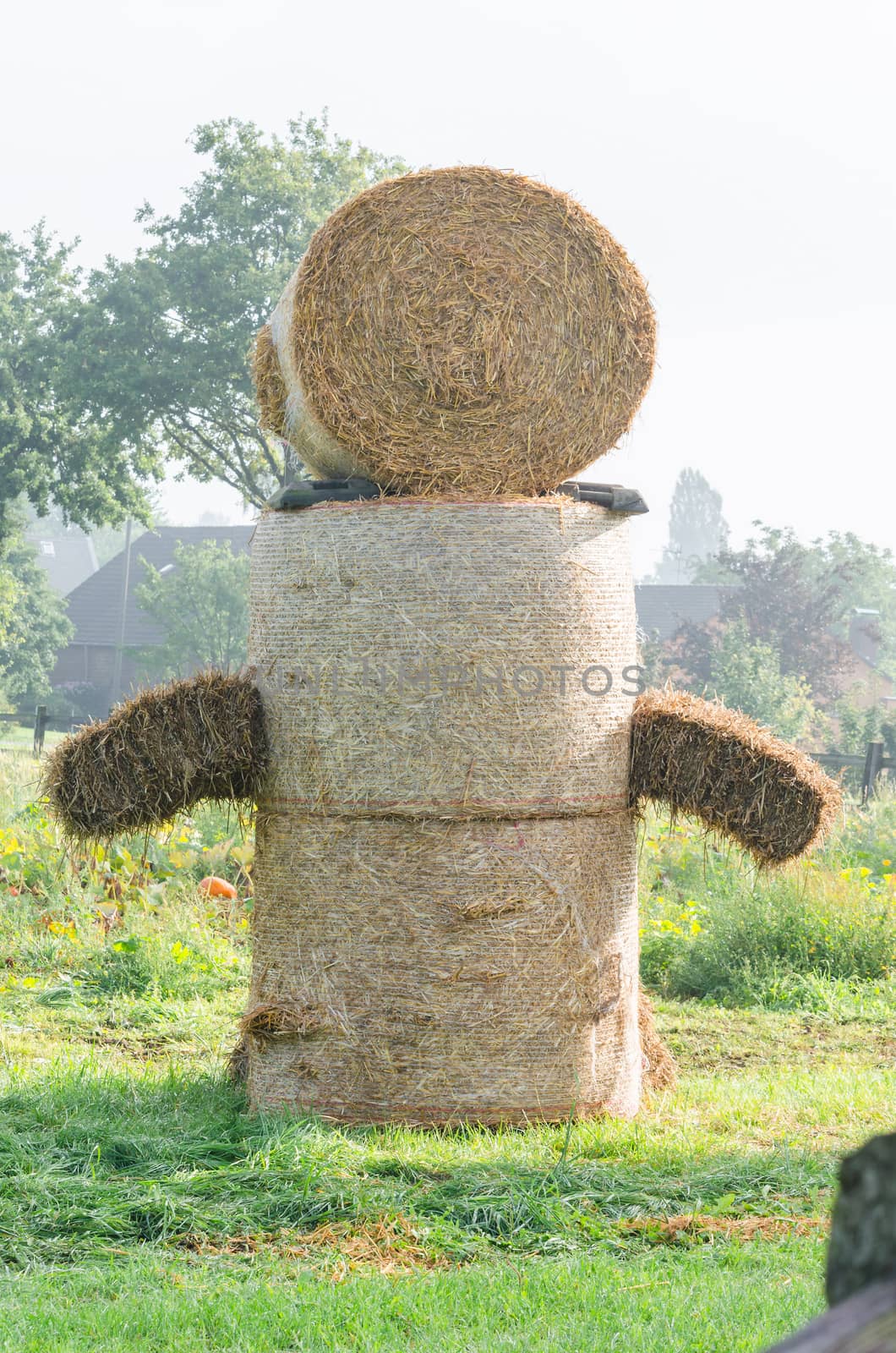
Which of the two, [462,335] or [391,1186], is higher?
[462,335]

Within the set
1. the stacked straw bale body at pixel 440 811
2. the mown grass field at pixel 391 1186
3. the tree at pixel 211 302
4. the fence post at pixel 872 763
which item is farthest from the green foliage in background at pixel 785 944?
the tree at pixel 211 302

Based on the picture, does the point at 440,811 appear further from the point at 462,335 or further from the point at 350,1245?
the point at 462,335

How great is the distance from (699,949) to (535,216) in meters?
4.85

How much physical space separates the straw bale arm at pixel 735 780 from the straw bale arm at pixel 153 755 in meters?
1.59

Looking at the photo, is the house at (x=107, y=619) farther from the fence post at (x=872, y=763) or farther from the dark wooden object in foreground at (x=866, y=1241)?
the dark wooden object in foreground at (x=866, y=1241)

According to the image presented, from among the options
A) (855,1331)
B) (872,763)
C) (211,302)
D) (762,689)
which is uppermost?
(211,302)

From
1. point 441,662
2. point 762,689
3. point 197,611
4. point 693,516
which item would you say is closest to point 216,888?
point 441,662

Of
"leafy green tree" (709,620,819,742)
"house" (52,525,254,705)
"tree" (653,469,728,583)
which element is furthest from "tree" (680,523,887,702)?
"tree" (653,469,728,583)

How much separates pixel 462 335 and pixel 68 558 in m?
98.6

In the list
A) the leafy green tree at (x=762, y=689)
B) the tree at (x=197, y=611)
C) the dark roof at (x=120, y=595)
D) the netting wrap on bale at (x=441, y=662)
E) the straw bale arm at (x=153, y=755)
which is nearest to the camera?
the netting wrap on bale at (x=441, y=662)

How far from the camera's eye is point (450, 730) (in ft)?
17.6

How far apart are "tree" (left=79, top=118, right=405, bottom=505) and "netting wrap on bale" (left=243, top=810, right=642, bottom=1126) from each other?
2362 cm

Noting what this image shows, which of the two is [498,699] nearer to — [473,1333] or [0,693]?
[473,1333]

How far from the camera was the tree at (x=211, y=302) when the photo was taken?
29000 mm
